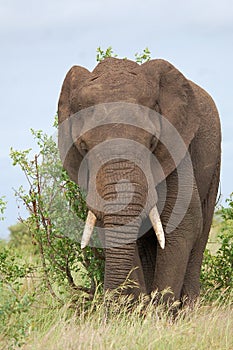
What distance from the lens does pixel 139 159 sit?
7992 mm

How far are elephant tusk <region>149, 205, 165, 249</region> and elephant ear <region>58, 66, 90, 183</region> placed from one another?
970 mm

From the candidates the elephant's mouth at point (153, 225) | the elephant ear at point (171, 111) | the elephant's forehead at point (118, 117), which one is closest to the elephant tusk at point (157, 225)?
the elephant's mouth at point (153, 225)

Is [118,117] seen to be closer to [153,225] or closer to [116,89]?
[116,89]

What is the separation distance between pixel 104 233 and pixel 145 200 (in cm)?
76

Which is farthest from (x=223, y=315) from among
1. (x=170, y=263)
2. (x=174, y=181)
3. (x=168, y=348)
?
(x=168, y=348)

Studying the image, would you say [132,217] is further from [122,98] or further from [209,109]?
[209,109]

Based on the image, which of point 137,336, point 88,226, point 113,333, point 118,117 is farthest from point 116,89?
point 137,336

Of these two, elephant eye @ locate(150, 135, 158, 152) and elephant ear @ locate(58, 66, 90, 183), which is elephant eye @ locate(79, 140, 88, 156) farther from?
elephant eye @ locate(150, 135, 158, 152)

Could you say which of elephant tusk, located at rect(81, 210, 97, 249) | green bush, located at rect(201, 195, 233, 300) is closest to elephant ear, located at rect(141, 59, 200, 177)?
elephant tusk, located at rect(81, 210, 97, 249)

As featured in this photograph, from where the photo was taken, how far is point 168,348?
677 centimetres

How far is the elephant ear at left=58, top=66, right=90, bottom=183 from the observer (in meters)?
8.68

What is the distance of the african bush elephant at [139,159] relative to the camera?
7.92 metres

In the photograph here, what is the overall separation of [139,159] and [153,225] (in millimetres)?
730

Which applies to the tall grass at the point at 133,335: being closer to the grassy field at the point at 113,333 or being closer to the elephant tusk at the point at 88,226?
the grassy field at the point at 113,333
